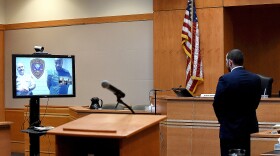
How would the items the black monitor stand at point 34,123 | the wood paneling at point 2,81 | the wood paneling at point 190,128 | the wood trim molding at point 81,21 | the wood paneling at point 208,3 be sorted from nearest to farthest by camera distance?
1. the black monitor stand at point 34,123
2. the wood paneling at point 190,128
3. the wood paneling at point 208,3
4. the wood trim molding at point 81,21
5. the wood paneling at point 2,81

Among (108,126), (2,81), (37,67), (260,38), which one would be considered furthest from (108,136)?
(2,81)

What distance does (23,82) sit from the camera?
5.28m

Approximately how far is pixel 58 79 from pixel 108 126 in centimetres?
271

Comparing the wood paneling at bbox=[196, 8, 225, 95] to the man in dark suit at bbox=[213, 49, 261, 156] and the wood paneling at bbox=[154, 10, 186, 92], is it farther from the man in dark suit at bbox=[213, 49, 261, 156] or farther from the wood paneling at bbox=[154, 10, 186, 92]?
the man in dark suit at bbox=[213, 49, 261, 156]

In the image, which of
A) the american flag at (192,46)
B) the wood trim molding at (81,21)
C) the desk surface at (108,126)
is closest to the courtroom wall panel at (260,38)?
the american flag at (192,46)

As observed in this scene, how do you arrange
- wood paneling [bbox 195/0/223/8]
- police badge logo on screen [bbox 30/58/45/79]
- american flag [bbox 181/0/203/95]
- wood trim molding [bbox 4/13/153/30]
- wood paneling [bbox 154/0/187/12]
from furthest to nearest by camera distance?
wood trim molding [bbox 4/13/153/30] → wood paneling [bbox 154/0/187/12] → american flag [bbox 181/0/203/95] → wood paneling [bbox 195/0/223/8] → police badge logo on screen [bbox 30/58/45/79]

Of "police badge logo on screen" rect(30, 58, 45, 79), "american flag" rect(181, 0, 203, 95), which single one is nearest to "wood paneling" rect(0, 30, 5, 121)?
"american flag" rect(181, 0, 203, 95)

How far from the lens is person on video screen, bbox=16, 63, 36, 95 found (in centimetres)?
525

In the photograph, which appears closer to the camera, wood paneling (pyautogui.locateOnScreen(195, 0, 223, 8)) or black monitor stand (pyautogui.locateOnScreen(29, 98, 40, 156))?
black monitor stand (pyautogui.locateOnScreen(29, 98, 40, 156))

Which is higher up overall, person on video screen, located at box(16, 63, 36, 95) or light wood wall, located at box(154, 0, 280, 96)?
light wood wall, located at box(154, 0, 280, 96)

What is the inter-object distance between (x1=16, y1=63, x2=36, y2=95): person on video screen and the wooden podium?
221 cm

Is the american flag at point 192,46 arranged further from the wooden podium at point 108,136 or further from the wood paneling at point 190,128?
the wooden podium at point 108,136

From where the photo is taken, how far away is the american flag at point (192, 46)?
28.2ft

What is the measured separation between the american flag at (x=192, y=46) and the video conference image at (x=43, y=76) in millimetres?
3373
